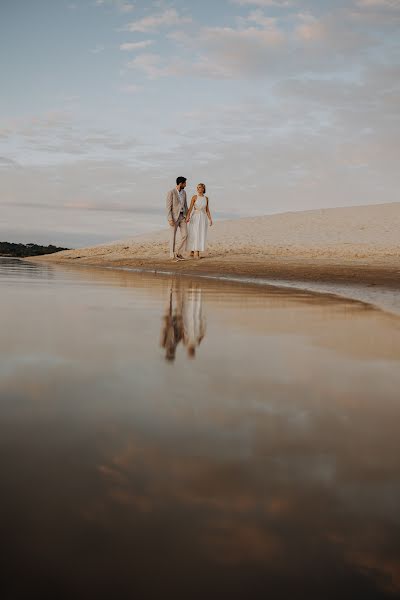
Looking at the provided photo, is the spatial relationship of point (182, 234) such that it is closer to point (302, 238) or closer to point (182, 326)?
point (302, 238)

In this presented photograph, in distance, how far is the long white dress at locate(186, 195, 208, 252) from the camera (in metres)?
17.7

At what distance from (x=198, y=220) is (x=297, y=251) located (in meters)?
4.18

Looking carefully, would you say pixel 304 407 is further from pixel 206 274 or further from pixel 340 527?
pixel 206 274

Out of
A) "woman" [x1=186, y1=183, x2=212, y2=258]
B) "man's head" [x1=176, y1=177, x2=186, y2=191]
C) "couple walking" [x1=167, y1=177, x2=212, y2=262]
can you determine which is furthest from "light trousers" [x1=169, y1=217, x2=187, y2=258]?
"man's head" [x1=176, y1=177, x2=186, y2=191]

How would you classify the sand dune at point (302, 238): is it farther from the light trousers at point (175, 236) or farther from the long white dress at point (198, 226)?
the light trousers at point (175, 236)

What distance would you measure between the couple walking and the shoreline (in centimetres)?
62

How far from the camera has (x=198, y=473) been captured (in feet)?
5.50

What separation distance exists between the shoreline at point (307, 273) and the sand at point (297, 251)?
2cm

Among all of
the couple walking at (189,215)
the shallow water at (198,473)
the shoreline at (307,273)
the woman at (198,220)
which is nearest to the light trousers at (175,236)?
the couple walking at (189,215)

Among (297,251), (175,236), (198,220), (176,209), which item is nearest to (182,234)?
(175,236)

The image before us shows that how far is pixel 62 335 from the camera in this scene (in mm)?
4129

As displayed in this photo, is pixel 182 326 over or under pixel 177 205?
under

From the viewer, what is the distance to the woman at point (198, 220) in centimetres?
1739

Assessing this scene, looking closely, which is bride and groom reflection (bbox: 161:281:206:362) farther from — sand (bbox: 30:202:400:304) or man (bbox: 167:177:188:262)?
man (bbox: 167:177:188:262)
